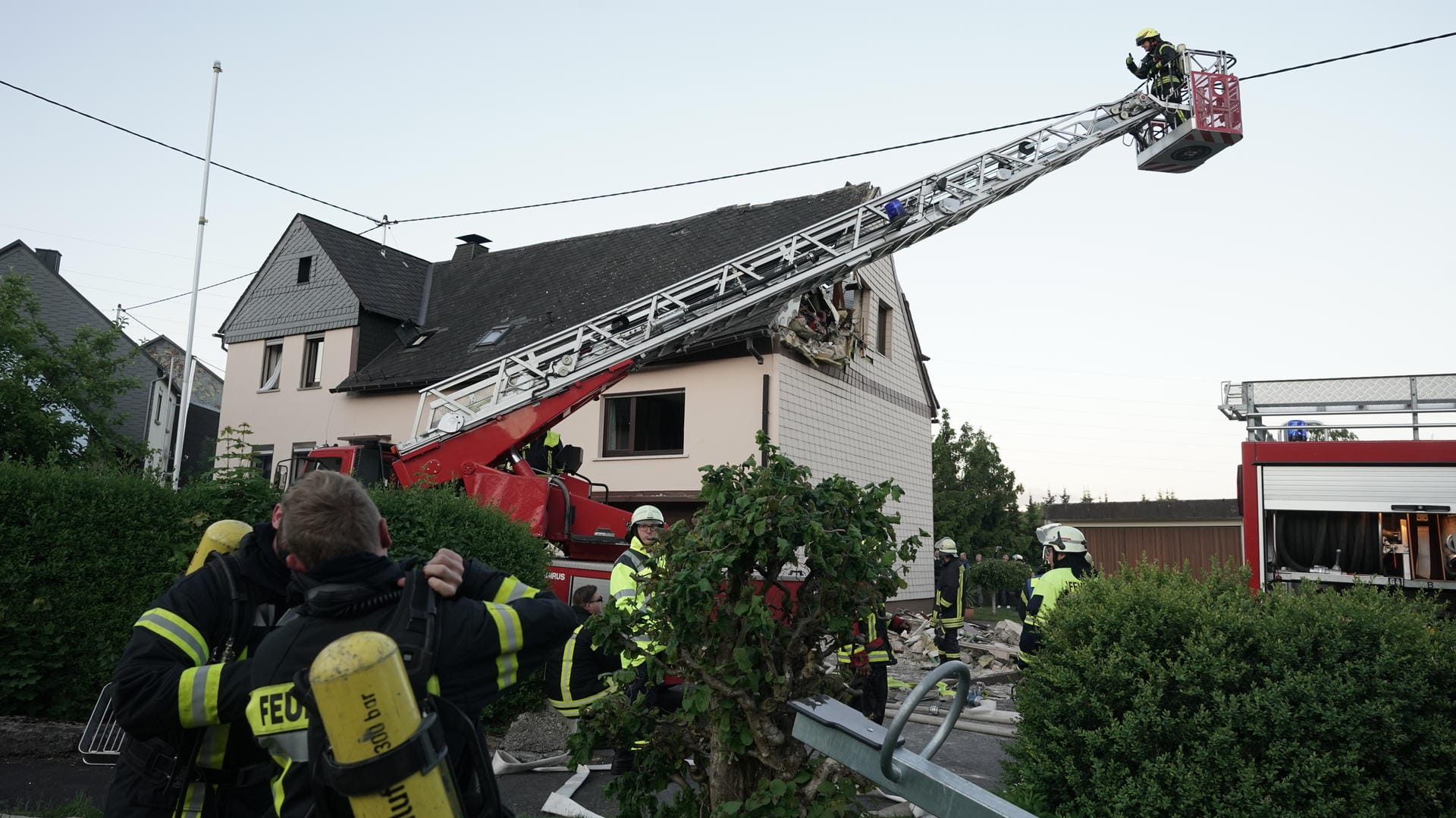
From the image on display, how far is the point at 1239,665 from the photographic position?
14.3ft

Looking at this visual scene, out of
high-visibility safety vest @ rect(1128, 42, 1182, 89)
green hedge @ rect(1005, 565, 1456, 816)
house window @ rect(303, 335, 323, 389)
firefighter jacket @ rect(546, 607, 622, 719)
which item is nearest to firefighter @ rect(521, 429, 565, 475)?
firefighter jacket @ rect(546, 607, 622, 719)

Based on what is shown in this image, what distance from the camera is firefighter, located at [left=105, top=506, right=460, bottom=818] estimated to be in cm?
235

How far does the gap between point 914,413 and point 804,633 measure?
19.7 m

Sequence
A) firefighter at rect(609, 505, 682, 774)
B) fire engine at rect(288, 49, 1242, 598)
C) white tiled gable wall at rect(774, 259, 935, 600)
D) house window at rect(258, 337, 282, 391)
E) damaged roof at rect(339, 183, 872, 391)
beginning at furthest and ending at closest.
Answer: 1. house window at rect(258, 337, 282, 391)
2. damaged roof at rect(339, 183, 872, 391)
3. white tiled gable wall at rect(774, 259, 935, 600)
4. fire engine at rect(288, 49, 1242, 598)
5. firefighter at rect(609, 505, 682, 774)

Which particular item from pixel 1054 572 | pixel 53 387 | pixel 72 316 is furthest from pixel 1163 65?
pixel 72 316

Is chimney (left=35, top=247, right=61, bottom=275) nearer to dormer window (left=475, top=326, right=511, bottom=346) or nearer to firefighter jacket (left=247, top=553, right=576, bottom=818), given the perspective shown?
dormer window (left=475, top=326, right=511, bottom=346)

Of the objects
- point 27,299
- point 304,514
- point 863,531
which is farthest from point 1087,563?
point 27,299

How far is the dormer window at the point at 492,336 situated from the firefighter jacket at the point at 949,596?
11.4 m

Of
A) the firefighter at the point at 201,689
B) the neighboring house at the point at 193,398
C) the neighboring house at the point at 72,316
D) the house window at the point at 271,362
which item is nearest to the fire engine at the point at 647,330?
the firefighter at the point at 201,689

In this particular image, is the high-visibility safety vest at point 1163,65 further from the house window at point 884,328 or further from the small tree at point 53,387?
the small tree at point 53,387

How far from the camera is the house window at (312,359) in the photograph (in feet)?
72.4

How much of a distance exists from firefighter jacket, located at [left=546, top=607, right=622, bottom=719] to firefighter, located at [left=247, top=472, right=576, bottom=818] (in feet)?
4.44

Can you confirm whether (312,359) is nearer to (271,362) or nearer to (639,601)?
(271,362)

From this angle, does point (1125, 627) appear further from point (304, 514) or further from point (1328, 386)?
point (1328, 386)
